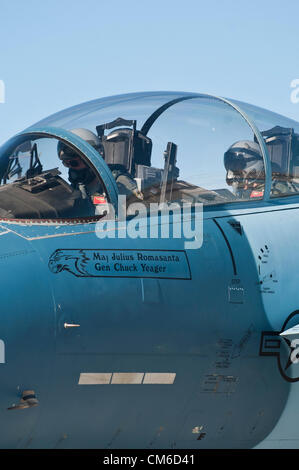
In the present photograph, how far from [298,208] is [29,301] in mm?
3123

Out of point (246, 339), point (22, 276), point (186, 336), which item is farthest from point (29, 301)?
point (246, 339)

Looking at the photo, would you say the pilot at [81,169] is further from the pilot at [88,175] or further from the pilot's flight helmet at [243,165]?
the pilot's flight helmet at [243,165]

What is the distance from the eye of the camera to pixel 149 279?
19.6 feet

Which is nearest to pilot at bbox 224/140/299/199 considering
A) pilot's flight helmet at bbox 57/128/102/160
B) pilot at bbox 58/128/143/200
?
pilot at bbox 58/128/143/200

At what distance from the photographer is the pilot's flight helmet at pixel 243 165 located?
7.30m

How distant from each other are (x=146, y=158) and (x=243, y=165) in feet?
3.31

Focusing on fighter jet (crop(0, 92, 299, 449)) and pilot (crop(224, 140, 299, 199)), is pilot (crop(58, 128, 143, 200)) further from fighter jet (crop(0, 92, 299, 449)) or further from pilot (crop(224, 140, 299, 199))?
pilot (crop(224, 140, 299, 199))

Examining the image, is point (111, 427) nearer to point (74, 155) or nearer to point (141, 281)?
point (141, 281)

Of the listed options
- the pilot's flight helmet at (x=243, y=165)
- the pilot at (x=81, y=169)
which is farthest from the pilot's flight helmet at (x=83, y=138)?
the pilot's flight helmet at (x=243, y=165)

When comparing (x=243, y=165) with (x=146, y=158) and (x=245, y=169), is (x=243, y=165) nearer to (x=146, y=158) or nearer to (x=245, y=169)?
(x=245, y=169)

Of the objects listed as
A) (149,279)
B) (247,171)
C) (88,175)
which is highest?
(88,175)

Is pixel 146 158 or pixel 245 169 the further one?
pixel 245 169

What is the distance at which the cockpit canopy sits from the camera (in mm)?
6469

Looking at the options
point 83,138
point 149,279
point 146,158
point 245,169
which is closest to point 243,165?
point 245,169
